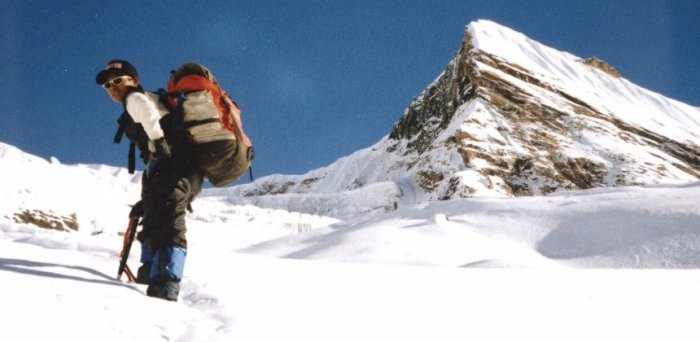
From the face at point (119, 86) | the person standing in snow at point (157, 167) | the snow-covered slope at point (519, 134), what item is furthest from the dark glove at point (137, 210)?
the snow-covered slope at point (519, 134)

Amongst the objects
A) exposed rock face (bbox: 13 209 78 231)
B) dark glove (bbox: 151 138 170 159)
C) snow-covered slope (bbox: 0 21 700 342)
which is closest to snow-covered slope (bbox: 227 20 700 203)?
snow-covered slope (bbox: 0 21 700 342)

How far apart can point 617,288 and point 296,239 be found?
8328 mm

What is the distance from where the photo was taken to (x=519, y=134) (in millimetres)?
53688

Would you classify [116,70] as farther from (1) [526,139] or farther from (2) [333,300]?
(1) [526,139]

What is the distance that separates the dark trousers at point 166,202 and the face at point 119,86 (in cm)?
51

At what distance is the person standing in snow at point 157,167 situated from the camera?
10.3 ft

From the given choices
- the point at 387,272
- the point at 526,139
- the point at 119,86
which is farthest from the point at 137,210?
the point at 526,139

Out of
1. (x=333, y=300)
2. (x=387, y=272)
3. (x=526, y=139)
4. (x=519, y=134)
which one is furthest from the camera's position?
(x=519, y=134)

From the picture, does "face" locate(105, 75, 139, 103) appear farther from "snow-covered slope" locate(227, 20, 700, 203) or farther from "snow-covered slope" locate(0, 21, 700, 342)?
"snow-covered slope" locate(227, 20, 700, 203)

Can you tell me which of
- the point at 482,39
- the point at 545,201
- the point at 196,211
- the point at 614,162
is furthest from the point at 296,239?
the point at 482,39

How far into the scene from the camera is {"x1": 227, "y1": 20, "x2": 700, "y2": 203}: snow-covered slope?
1831 inches

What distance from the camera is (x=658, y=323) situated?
2881 millimetres

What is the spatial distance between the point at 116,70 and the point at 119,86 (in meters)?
0.10

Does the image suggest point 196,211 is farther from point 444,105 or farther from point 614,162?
point 444,105
